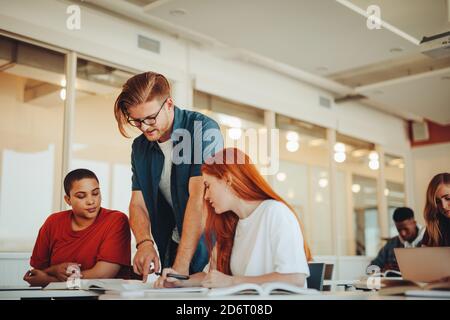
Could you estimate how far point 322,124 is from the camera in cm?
617

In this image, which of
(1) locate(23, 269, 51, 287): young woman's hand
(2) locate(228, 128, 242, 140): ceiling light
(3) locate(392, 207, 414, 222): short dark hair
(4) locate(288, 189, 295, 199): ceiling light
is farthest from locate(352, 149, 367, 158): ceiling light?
(1) locate(23, 269, 51, 287): young woman's hand

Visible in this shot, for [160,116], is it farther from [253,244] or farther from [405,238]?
[405,238]

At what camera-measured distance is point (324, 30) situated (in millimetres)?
4742

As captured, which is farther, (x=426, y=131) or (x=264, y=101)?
(x=264, y=101)

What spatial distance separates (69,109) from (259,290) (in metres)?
2.77

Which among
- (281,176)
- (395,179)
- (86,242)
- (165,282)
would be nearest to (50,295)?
(165,282)

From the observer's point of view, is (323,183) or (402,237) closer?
(402,237)

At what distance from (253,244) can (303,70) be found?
3473 millimetres

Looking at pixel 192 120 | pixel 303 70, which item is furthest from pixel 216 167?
pixel 303 70

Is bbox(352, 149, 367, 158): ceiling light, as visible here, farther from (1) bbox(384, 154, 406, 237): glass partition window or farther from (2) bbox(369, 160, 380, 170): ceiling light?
(1) bbox(384, 154, 406, 237): glass partition window

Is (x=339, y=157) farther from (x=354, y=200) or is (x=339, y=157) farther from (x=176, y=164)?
(x=176, y=164)

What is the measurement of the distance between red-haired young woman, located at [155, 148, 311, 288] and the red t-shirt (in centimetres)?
59

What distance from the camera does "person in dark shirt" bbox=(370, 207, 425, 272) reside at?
3.15 metres

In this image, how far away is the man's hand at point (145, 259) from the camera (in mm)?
3059
